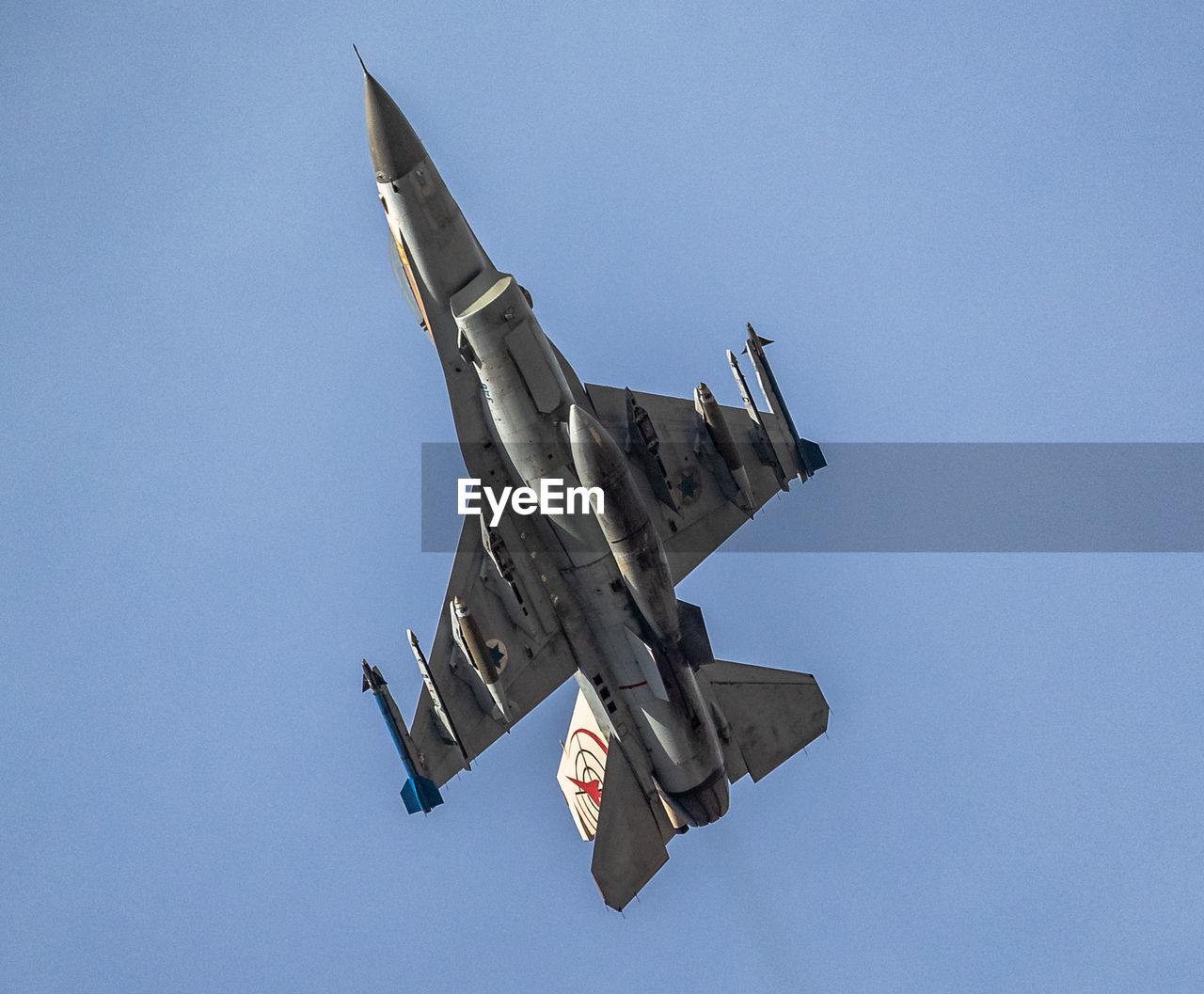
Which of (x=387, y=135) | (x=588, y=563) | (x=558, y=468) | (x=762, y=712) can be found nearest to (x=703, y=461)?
(x=588, y=563)

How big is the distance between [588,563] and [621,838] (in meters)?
6.47

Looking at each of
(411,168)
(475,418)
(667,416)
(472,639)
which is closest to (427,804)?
(472,639)

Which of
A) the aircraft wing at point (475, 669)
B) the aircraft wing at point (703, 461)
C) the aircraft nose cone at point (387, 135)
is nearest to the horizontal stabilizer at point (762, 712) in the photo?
the aircraft wing at point (703, 461)

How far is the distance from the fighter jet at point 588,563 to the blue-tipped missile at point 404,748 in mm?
44

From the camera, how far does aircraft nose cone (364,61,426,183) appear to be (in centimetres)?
2188

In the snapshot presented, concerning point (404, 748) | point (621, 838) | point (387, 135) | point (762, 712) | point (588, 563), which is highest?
point (387, 135)

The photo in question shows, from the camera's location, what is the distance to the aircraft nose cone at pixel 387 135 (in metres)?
21.9

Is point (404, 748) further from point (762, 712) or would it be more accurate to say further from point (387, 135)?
point (387, 135)

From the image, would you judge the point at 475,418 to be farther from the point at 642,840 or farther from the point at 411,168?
the point at 642,840

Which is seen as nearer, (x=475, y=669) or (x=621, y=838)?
(x=475, y=669)

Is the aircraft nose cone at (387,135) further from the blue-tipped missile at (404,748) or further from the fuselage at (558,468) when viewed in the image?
the blue-tipped missile at (404,748)

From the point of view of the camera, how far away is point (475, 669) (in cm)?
2488

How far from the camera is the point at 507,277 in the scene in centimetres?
2302
